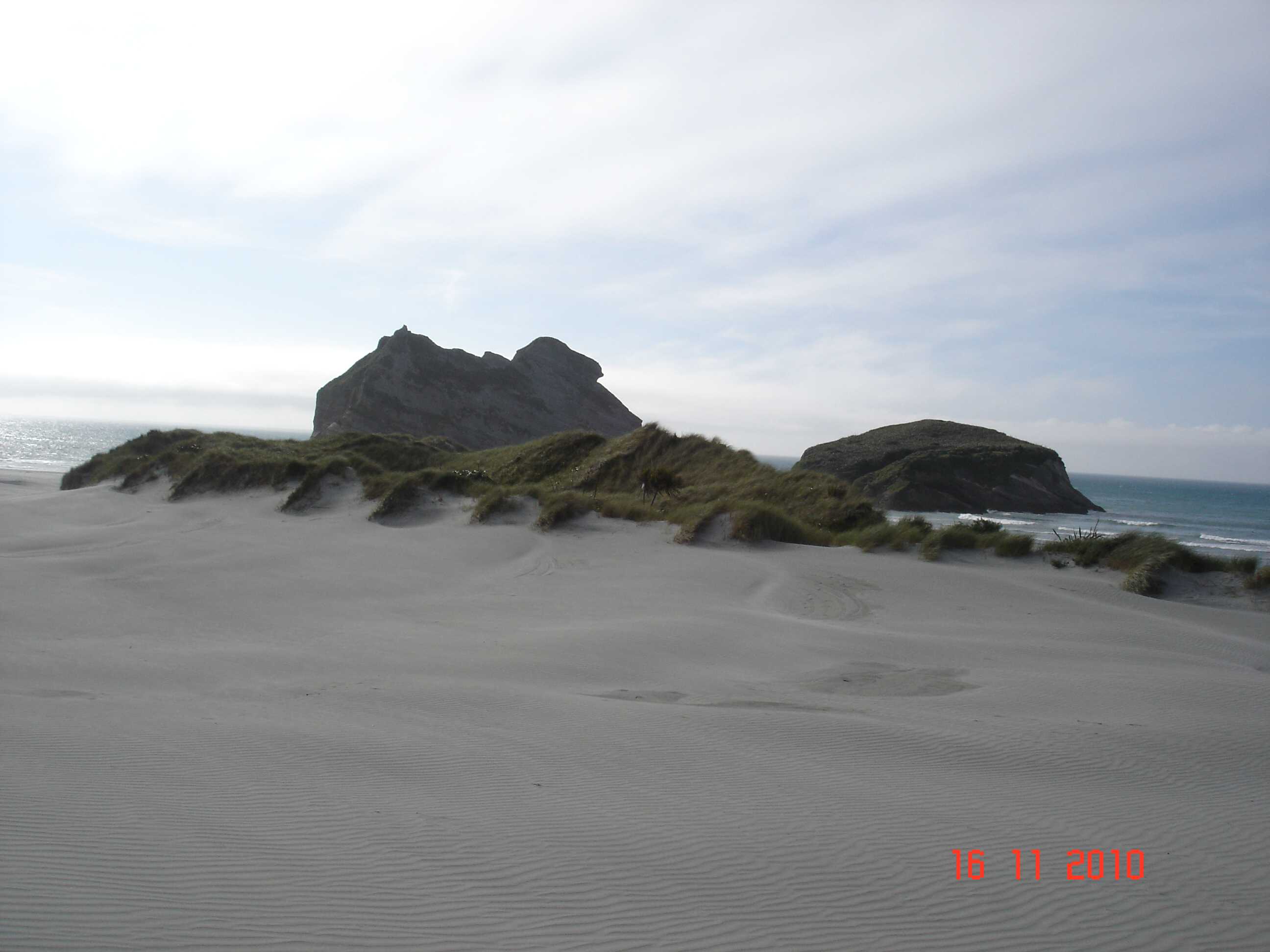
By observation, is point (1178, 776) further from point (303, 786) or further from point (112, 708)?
point (112, 708)

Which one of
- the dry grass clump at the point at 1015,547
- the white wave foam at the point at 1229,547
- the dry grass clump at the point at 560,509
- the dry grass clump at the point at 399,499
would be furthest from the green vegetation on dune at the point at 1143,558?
the white wave foam at the point at 1229,547

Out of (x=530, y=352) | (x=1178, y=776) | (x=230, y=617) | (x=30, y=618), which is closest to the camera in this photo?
(x=1178, y=776)

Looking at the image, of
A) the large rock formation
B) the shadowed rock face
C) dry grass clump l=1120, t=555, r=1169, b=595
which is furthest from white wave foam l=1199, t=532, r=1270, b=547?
the shadowed rock face

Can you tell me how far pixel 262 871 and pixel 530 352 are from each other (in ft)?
158

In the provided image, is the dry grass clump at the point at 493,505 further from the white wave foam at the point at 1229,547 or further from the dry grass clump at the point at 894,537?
the white wave foam at the point at 1229,547

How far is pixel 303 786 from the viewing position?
3545 millimetres

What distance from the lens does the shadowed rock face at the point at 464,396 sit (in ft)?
143

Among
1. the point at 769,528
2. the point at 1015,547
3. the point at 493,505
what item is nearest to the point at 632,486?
the point at 493,505

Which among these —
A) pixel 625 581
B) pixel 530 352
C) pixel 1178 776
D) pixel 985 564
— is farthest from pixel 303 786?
pixel 530 352

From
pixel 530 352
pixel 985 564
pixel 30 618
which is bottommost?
pixel 30 618

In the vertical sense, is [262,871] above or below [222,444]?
below

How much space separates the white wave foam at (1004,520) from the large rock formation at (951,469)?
0.65 m
